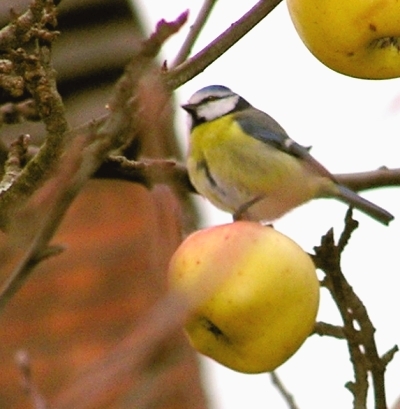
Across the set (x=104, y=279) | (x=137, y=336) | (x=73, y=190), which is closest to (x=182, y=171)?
(x=73, y=190)

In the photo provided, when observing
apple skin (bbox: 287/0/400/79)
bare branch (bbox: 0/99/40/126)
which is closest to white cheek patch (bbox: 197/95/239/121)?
bare branch (bbox: 0/99/40/126)

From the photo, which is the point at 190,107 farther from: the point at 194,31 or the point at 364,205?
the point at 194,31

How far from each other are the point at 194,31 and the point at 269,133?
1.00 meters

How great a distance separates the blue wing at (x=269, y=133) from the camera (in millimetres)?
2496

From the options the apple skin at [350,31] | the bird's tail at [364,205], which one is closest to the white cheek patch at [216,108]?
the bird's tail at [364,205]

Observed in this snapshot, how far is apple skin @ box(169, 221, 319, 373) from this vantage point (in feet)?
5.01

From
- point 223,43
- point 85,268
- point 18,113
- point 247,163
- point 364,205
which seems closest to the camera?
point 223,43

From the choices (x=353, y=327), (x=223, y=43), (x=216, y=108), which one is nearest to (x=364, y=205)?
(x=216, y=108)

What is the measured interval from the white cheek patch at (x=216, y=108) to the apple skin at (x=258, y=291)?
1052 millimetres

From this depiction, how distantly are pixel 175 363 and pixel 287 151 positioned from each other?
1380mm

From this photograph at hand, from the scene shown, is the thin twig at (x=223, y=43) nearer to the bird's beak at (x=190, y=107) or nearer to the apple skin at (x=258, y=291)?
the apple skin at (x=258, y=291)

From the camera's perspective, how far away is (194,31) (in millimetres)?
1584

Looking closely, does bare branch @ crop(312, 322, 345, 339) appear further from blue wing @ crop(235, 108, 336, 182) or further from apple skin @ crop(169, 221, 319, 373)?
blue wing @ crop(235, 108, 336, 182)

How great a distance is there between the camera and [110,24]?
167 inches
